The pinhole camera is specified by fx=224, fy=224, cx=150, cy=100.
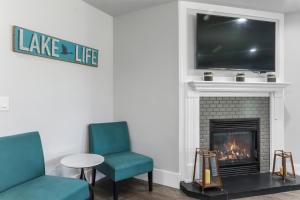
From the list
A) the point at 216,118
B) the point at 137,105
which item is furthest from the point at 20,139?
the point at 216,118

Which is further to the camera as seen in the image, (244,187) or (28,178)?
(244,187)

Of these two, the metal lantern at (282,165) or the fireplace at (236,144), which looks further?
the fireplace at (236,144)

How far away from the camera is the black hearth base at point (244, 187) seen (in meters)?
2.61

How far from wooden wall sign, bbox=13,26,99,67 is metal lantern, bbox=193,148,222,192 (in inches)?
74.7

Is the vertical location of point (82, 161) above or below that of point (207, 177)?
above

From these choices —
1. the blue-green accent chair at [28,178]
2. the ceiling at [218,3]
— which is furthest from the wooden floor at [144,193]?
the ceiling at [218,3]

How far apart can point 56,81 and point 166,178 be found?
1872 mm

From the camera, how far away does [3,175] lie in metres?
1.81

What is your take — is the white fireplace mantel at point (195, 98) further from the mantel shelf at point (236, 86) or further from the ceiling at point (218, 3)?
the ceiling at point (218, 3)

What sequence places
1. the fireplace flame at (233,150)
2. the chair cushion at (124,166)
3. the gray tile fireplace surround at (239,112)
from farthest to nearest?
the fireplace flame at (233,150) → the gray tile fireplace surround at (239,112) → the chair cushion at (124,166)

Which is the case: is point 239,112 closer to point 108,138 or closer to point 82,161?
point 108,138

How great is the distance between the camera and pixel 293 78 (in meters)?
3.36

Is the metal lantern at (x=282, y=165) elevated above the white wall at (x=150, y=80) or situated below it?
below

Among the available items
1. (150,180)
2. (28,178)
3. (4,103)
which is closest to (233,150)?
(150,180)
